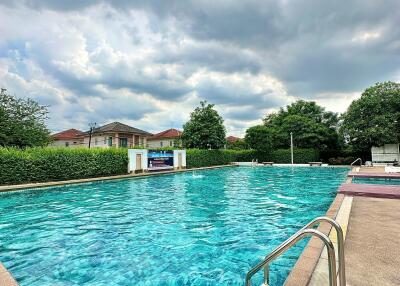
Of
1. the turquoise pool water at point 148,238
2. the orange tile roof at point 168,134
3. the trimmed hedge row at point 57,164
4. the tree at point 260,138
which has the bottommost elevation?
the turquoise pool water at point 148,238

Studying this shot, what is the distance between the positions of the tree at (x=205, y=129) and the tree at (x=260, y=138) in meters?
4.33

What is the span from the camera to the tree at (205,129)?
31.5 metres

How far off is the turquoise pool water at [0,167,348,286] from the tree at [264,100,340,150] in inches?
1000

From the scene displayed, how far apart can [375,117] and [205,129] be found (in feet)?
62.5

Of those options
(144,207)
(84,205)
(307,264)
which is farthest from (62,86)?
(307,264)

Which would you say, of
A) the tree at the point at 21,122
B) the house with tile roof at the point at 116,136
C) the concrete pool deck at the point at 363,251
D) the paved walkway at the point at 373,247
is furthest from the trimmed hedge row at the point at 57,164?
the house with tile roof at the point at 116,136

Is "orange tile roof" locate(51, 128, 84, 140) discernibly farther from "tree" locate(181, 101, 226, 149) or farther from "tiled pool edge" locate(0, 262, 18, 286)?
"tiled pool edge" locate(0, 262, 18, 286)

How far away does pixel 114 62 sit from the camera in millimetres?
15656

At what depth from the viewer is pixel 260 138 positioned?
33906 mm

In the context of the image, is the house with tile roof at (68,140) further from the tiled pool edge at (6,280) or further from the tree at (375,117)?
the tiled pool edge at (6,280)

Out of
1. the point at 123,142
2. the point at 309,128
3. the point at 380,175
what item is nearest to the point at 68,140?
the point at 123,142

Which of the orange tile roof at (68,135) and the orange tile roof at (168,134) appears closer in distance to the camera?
the orange tile roof at (68,135)

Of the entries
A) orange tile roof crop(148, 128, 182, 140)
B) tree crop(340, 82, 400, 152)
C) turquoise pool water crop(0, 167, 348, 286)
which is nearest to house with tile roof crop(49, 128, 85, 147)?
orange tile roof crop(148, 128, 182, 140)

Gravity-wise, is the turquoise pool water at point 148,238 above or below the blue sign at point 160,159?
below
